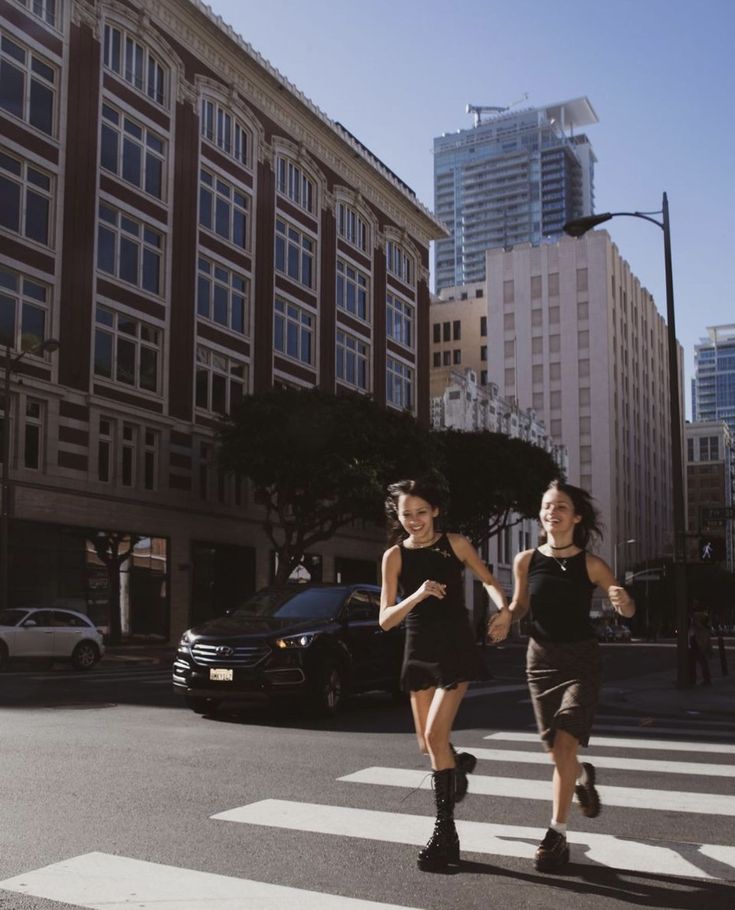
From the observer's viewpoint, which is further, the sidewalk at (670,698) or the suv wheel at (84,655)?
the suv wheel at (84,655)

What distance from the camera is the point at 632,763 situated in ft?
29.3

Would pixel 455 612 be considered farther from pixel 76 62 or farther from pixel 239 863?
pixel 76 62

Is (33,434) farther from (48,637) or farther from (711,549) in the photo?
(711,549)

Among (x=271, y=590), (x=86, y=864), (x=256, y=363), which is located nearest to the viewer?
(x=86, y=864)

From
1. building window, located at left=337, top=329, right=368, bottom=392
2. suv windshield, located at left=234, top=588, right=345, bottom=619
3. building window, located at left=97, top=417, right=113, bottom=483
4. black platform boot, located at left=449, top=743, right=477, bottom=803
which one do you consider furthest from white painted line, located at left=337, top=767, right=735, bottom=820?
building window, located at left=337, top=329, right=368, bottom=392

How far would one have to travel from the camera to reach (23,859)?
5223mm

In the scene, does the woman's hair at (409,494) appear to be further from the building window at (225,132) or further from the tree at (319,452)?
the building window at (225,132)

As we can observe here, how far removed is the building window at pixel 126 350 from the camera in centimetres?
3503

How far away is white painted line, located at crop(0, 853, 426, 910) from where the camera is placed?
4480 mm

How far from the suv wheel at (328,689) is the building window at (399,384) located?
139ft

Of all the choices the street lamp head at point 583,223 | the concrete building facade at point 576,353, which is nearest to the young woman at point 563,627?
the street lamp head at point 583,223

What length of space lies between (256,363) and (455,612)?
126 ft

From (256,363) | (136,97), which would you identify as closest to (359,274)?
(256,363)

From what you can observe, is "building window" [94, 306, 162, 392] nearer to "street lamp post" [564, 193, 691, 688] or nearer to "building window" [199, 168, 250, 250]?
"building window" [199, 168, 250, 250]
